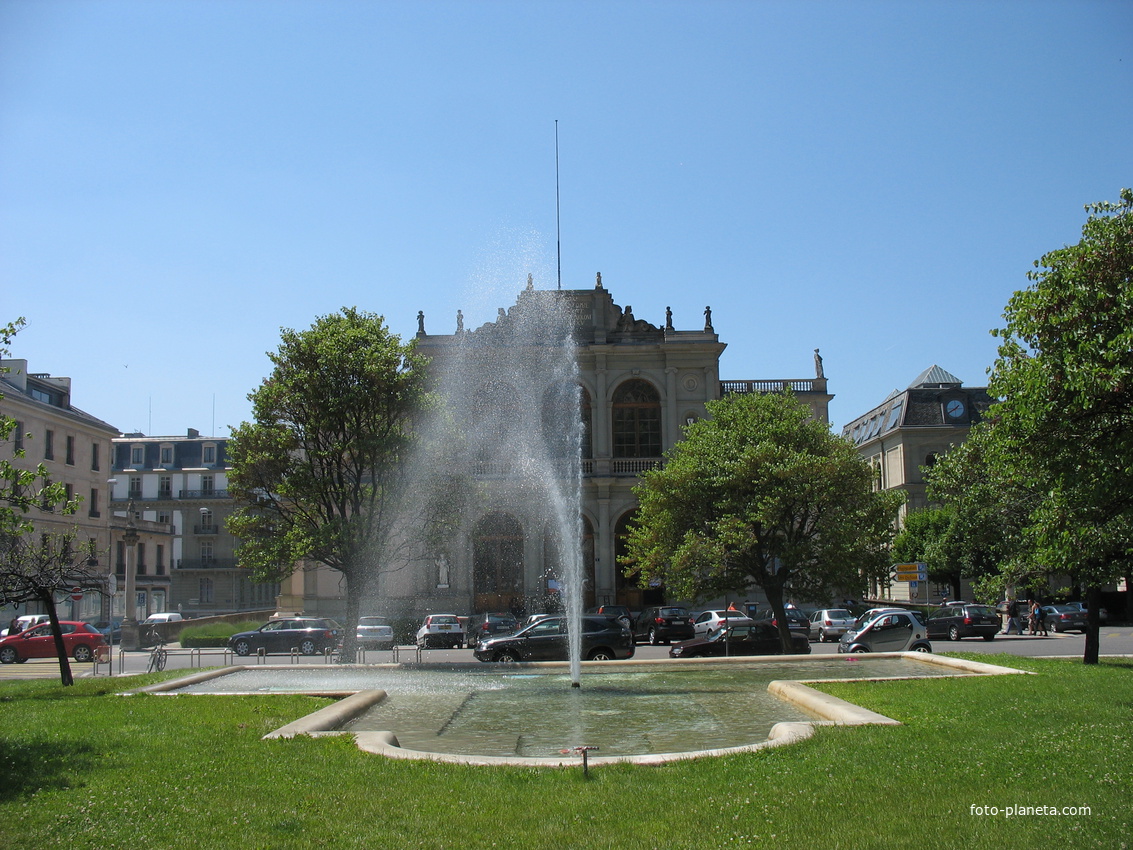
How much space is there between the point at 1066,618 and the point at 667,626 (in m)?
19.8

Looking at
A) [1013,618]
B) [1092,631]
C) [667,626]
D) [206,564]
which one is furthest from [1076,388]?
[206,564]

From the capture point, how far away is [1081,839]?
246 inches

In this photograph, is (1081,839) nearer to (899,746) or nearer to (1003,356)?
(899,746)

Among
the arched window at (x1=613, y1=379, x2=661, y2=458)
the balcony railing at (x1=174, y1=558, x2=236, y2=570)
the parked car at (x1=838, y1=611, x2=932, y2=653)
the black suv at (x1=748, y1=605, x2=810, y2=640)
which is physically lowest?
the black suv at (x1=748, y1=605, x2=810, y2=640)

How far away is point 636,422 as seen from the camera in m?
55.9

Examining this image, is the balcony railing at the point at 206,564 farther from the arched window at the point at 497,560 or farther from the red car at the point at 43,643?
the red car at the point at 43,643

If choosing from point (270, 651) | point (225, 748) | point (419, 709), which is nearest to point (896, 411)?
point (270, 651)

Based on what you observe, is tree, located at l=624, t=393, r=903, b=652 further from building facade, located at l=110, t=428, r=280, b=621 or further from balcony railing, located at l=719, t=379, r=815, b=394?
building facade, located at l=110, t=428, r=280, b=621

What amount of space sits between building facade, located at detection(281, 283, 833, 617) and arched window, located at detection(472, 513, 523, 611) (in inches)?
2.4

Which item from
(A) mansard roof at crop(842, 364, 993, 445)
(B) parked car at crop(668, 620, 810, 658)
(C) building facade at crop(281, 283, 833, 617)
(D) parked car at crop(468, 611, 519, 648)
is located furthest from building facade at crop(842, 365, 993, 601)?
(B) parked car at crop(668, 620, 810, 658)

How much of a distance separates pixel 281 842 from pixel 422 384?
22.0 meters

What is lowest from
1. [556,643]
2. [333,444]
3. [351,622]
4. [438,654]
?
[438,654]

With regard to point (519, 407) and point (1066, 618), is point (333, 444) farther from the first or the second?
point (1066, 618)

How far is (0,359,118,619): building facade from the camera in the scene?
5172cm
